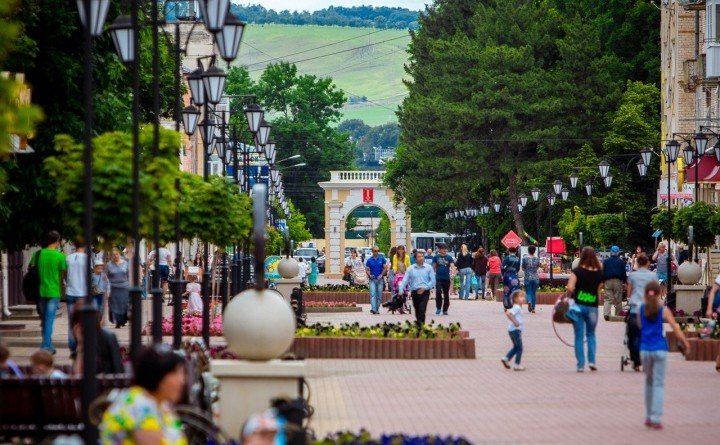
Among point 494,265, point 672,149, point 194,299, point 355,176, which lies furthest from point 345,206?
point 194,299

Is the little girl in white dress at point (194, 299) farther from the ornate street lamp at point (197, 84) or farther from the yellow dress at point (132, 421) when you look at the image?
the yellow dress at point (132, 421)

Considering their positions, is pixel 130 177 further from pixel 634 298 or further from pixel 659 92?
pixel 659 92

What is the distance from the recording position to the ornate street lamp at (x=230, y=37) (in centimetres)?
2067

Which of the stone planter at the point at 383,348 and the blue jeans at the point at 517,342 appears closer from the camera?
the blue jeans at the point at 517,342

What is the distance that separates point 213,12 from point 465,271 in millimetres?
34781

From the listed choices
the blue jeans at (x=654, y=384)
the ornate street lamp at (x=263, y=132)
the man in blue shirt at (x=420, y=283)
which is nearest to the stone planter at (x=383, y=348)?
the man in blue shirt at (x=420, y=283)

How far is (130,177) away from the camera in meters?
17.1

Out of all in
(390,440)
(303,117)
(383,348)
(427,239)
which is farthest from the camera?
(427,239)

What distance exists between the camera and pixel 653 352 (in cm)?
1609

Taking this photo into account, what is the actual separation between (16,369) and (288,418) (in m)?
3.09


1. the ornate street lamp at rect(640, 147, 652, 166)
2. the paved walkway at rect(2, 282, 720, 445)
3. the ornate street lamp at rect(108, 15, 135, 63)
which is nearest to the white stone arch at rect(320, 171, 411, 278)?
the ornate street lamp at rect(640, 147, 652, 166)

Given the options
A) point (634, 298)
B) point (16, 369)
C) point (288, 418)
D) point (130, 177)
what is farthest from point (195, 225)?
point (288, 418)

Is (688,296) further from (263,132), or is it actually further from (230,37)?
(230,37)

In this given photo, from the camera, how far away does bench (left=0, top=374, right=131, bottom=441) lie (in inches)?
495
